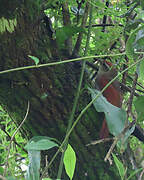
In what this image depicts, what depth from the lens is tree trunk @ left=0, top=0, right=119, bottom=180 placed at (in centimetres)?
77

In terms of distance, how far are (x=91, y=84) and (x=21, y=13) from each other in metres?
0.29

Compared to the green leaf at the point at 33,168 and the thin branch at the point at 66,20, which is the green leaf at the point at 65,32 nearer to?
the thin branch at the point at 66,20

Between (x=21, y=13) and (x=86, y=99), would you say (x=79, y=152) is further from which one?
(x=21, y=13)

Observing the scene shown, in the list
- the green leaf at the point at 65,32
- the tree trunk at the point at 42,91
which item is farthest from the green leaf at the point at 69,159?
the green leaf at the point at 65,32

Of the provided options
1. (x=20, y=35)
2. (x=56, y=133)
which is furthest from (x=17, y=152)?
(x=20, y=35)

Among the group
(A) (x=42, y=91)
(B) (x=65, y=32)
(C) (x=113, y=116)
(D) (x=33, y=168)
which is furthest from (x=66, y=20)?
(D) (x=33, y=168)

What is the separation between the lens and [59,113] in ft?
2.67

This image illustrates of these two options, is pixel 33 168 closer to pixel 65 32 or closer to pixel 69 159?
pixel 69 159

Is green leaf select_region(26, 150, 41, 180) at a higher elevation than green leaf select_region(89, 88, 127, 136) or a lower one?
lower

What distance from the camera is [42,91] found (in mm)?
797

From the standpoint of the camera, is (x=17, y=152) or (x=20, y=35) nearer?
(x=20, y=35)

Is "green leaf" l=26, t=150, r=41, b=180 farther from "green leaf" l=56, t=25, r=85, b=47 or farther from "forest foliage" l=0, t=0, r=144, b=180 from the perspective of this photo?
"green leaf" l=56, t=25, r=85, b=47

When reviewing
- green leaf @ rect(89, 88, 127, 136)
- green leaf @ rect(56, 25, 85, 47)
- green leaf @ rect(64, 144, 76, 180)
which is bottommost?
green leaf @ rect(64, 144, 76, 180)

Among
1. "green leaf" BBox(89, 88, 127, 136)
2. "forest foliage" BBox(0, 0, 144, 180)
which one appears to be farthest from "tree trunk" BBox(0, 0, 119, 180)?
"green leaf" BBox(89, 88, 127, 136)
